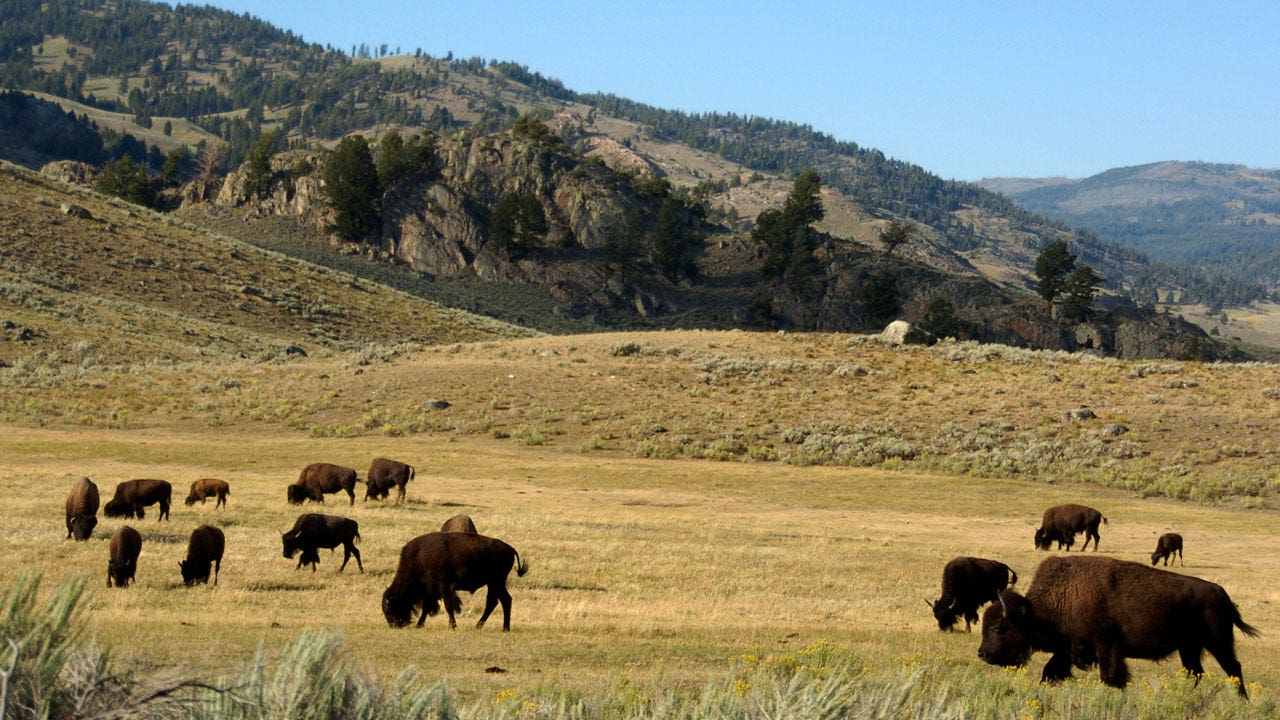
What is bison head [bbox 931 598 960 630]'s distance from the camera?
17078 millimetres

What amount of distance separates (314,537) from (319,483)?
408 inches

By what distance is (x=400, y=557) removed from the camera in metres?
17.3

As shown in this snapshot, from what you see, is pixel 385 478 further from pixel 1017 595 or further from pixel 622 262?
pixel 622 262

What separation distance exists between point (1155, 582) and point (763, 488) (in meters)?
29.7

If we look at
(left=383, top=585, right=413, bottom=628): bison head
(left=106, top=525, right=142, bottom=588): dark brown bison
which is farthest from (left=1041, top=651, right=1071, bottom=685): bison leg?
(left=106, top=525, right=142, bottom=588): dark brown bison

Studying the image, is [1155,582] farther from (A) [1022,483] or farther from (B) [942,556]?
(A) [1022,483]

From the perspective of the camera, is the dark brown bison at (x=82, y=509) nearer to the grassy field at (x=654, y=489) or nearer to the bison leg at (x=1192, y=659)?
the grassy field at (x=654, y=489)

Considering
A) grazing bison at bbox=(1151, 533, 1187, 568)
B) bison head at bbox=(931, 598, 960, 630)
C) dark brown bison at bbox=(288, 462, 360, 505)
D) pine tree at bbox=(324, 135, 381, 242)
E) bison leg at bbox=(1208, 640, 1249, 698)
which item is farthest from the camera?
pine tree at bbox=(324, 135, 381, 242)

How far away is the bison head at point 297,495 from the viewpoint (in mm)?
29500

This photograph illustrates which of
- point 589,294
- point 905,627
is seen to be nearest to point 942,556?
point 905,627

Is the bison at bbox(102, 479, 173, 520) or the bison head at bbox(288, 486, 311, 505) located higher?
the bison at bbox(102, 479, 173, 520)

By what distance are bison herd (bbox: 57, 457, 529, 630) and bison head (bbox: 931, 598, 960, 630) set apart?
21.4 feet

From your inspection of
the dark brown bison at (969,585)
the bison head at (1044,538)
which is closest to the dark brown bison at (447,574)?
the dark brown bison at (969,585)

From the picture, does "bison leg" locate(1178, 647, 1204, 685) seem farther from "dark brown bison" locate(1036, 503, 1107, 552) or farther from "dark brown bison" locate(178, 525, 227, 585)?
"dark brown bison" locate(1036, 503, 1107, 552)
